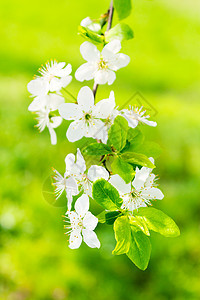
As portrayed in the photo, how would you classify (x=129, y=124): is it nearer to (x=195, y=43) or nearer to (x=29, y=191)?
(x=29, y=191)

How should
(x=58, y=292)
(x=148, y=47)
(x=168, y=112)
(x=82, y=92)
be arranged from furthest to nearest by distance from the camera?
1. (x=148, y=47)
2. (x=168, y=112)
3. (x=58, y=292)
4. (x=82, y=92)

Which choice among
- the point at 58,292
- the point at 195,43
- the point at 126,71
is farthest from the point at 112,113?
the point at 195,43

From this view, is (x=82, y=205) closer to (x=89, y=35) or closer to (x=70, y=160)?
(x=70, y=160)

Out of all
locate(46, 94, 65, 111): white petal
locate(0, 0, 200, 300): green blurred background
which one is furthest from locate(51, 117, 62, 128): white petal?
locate(0, 0, 200, 300): green blurred background

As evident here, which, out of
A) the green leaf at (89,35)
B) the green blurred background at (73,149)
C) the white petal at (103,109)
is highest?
the green blurred background at (73,149)

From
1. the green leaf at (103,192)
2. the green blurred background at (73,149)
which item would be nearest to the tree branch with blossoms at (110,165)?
the green leaf at (103,192)

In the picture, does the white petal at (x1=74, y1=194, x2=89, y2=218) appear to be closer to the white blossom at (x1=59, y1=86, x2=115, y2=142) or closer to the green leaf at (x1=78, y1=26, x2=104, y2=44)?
the white blossom at (x1=59, y1=86, x2=115, y2=142)

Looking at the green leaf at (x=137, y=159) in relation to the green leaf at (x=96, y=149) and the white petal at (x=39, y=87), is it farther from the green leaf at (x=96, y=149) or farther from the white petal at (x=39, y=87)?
the white petal at (x=39, y=87)
